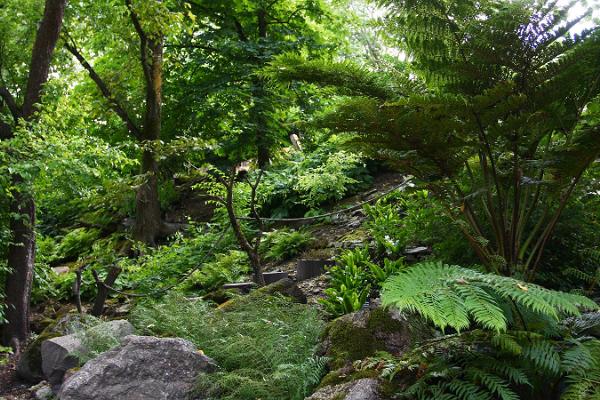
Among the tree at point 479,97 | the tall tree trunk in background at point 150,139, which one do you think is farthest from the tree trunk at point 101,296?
the tree at point 479,97

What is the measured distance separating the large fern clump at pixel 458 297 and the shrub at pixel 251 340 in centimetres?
143

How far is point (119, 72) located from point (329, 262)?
5.43m

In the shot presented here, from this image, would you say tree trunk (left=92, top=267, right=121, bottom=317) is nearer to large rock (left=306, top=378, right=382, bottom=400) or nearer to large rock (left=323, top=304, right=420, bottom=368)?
large rock (left=323, top=304, right=420, bottom=368)

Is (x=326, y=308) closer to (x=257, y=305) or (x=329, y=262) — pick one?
(x=257, y=305)

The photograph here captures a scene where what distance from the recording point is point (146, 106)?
10156 millimetres

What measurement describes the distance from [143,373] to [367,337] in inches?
60.9

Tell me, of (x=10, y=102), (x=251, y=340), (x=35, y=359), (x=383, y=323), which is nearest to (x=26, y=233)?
(x=10, y=102)

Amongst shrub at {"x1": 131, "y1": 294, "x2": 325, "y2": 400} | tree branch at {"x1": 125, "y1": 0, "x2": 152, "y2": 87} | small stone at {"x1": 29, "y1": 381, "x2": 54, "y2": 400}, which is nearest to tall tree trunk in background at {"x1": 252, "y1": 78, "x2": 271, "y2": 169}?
tree branch at {"x1": 125, "y1": 0, "x2": 152, "y2": 87}

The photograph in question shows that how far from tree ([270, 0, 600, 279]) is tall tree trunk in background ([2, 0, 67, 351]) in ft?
16.4

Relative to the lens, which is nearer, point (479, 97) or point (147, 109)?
point (479, 97)

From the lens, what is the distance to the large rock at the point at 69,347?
4.73 m

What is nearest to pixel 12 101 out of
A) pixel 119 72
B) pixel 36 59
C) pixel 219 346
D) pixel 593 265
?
pixel 36 59

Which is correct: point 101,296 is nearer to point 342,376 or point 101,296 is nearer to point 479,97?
point 342,376

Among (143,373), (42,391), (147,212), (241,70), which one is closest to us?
(143,373)
